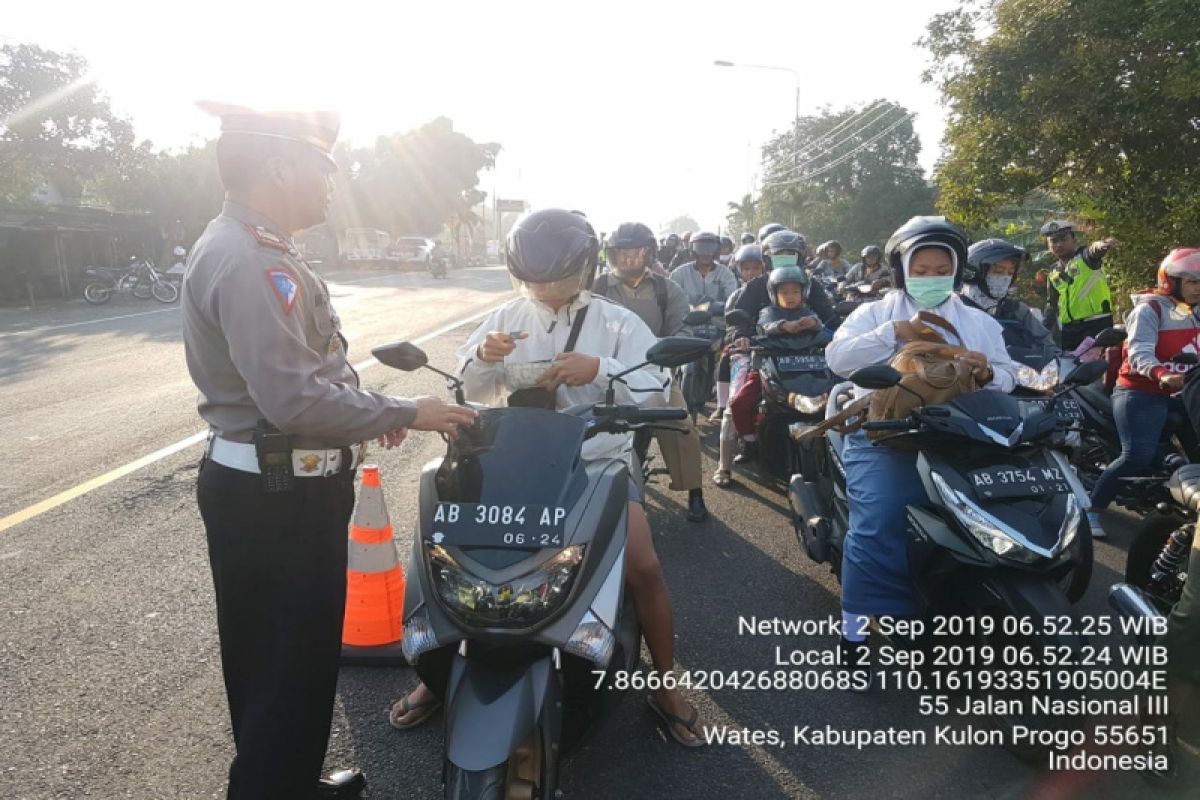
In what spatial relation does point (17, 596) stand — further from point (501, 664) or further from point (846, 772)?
point (846, 772)

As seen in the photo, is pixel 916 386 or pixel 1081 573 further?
pixel 916 386

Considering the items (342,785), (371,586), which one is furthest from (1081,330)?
(342,785)

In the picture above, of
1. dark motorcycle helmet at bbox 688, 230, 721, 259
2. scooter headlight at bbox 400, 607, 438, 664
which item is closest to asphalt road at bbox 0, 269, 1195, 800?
scooter headlight at bbox 400, 607, 438, 664

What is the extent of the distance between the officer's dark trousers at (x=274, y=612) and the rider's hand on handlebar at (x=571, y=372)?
2.47 ft

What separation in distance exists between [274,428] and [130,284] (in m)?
22.4

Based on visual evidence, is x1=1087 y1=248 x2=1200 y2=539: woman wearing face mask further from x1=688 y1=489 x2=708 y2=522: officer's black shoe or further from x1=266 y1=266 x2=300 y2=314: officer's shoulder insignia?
x1=266 y1=266 x2=300 y2=314: officer's shoulder insignia

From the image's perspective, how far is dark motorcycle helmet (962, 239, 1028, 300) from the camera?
5.66 metres

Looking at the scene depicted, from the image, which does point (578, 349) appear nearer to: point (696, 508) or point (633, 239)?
point (696, 508)

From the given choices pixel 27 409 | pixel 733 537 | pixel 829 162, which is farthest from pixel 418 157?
pixel 733 537

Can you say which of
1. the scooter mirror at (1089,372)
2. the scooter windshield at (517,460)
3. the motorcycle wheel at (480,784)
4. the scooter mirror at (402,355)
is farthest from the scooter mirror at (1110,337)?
the motorcycle wheel at (480,784)

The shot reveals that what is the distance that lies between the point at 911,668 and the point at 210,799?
2.64 meters

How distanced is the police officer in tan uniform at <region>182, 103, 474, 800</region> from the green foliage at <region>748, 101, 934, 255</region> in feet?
134

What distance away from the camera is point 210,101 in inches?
85.6

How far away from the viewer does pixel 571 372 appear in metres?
2.79
